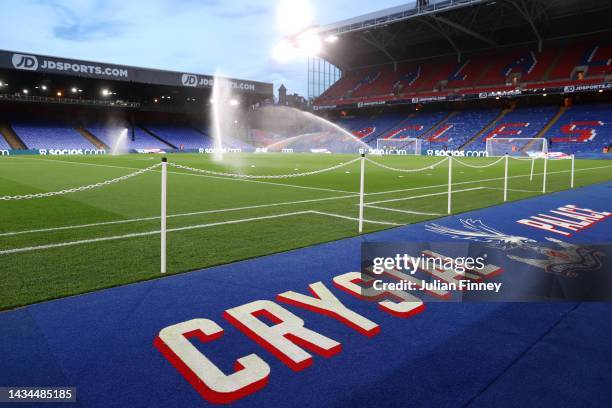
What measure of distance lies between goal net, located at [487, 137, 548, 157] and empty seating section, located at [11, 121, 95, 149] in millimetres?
43066

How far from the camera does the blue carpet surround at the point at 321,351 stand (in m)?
2.79

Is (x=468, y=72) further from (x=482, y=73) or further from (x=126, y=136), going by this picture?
(x=126, y=136)

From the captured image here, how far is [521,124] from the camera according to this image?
4750 cm

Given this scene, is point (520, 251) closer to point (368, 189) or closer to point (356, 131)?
point (368, 189)

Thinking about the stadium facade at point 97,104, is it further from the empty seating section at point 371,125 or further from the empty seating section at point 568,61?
the empty seating section at point 568,61

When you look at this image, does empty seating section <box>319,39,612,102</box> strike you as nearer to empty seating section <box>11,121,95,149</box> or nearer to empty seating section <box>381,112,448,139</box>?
empty seating section <box>381,112,448,139</box>

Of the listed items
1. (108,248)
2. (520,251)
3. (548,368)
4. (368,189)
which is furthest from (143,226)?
(368,189)

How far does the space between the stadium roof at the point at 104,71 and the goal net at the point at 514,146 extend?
30.4 metres

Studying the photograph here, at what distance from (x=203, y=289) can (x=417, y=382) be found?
2.55 metres

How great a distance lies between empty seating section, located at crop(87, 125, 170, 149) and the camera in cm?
5217

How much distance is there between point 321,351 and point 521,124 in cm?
5079

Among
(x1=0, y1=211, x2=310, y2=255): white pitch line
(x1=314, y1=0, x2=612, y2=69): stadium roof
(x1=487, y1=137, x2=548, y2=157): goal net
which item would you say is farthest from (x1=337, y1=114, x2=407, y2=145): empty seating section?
(x1=0, y1=211, x2=310, y2=255): white pitch line

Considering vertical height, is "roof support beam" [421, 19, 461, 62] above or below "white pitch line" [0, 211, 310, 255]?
above

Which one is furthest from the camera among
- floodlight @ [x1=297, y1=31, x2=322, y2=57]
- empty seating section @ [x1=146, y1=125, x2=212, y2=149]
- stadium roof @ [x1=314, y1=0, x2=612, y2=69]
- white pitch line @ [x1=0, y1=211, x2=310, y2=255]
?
floodlight @ [x1=297, y1=31, x2=322, y2=57]
